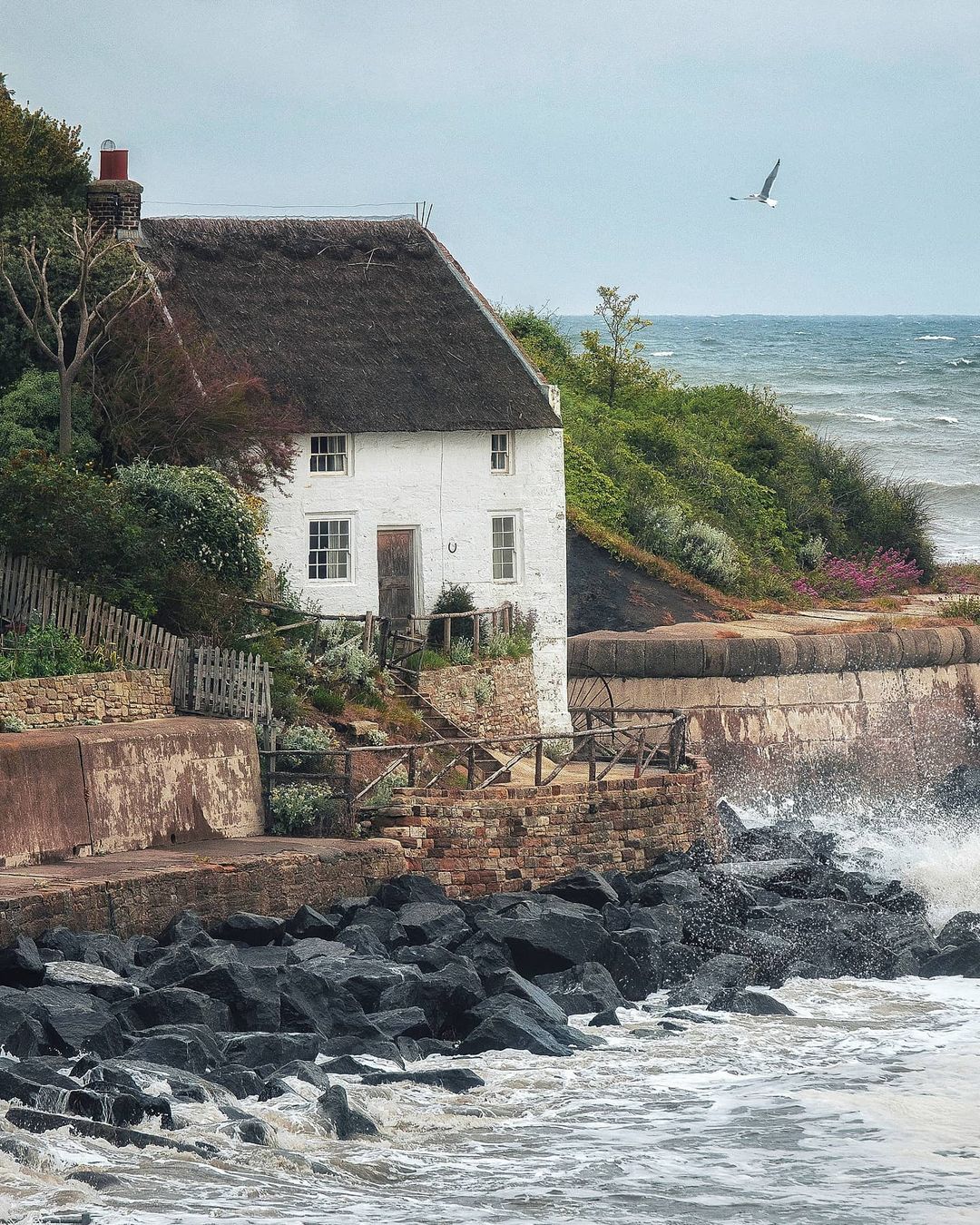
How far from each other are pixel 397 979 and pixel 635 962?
2.88 metres

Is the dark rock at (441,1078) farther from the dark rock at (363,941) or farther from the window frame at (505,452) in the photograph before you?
the window frame at (505,452)

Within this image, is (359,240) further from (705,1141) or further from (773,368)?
(773,368)

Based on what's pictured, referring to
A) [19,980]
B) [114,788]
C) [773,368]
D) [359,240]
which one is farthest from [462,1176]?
[773,368]

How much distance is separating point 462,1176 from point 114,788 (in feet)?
23.8

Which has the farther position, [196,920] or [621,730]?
[621,730]

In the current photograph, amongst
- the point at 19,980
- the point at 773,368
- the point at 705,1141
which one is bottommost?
the point at 705,1141

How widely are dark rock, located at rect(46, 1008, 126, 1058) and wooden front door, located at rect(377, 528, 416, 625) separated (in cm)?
1235

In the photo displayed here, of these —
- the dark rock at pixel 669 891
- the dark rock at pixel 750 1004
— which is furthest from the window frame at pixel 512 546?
the dark rock at pixel 750 1004

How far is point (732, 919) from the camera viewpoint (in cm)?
2192

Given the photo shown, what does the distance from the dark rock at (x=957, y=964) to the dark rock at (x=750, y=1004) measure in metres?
2.48

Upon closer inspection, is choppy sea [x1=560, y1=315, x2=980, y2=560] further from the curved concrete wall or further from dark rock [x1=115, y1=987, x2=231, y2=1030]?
dark rock [x1=115, y1=987, x2=231, y2=1030]

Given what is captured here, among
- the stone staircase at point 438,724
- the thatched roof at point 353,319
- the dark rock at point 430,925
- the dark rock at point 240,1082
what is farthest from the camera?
the thatched roof at point 353,319

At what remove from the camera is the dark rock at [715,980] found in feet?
62.8

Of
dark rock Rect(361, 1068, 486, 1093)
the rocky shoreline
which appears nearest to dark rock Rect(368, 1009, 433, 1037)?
the rocky shoreline
